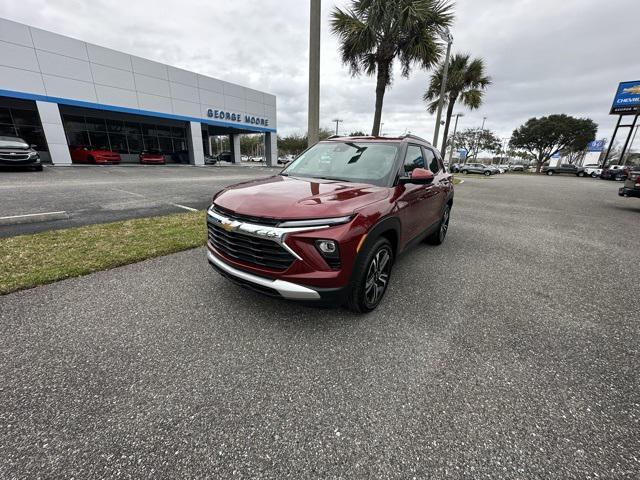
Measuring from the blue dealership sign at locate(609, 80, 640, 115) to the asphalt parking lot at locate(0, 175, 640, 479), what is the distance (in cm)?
4957

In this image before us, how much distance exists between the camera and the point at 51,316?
8.32 feet

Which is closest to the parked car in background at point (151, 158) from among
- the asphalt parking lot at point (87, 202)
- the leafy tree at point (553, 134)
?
the asphalt parking lot at point (87, 202)

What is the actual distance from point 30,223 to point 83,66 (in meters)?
19.7

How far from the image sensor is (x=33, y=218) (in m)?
5.22

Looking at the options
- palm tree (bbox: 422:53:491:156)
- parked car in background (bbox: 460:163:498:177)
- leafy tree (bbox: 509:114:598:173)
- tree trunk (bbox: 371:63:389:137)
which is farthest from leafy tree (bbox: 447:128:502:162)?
tree trunk (bbox: 371:63:389:137)

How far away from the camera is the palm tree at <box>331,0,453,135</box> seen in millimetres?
9930

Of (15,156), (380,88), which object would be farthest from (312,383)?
(15,156)

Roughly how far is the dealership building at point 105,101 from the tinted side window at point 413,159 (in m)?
22.7

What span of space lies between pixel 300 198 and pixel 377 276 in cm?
109

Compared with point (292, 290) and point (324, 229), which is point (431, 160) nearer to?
point (324, 229)

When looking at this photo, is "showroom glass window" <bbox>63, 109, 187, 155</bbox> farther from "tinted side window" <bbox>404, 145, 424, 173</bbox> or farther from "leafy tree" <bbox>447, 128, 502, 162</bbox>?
"leafy tree" <bbox>447, 128, 502, 162</bbox>

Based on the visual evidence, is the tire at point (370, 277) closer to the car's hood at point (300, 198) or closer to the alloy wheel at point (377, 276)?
the alloy wheel at point (377, 276)

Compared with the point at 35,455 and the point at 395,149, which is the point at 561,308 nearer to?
the point at 395,149

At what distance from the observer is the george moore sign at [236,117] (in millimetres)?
25747
